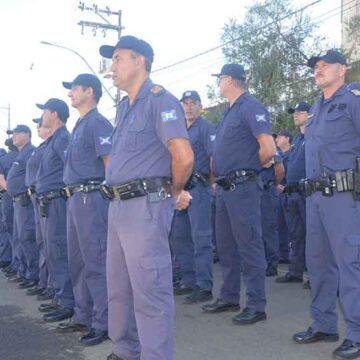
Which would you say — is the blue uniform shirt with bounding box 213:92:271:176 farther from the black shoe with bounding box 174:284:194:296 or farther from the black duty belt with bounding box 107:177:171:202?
the black shoe with bounding box 174:284:194:296

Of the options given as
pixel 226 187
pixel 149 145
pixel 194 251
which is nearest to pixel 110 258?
pixel 149 145

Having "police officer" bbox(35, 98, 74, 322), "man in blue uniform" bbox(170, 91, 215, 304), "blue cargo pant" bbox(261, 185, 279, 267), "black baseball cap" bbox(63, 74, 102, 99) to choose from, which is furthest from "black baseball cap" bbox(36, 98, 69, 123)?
"blue cargo pant" bbox(261, 185, 279, 267)

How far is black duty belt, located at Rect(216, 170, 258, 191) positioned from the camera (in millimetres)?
5062

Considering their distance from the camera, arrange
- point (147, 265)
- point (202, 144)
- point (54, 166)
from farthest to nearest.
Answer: point (202, 144) < point (54, 166) < point (147, 265)

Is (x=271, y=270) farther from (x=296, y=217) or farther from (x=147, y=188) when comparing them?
(x=147, y=188)

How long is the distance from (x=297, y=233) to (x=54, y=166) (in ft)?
10.2

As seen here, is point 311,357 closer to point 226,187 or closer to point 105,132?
point 226,187

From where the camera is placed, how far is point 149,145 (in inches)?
139

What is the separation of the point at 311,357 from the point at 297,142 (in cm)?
360

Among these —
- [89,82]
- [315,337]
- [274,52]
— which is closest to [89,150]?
[89,82]

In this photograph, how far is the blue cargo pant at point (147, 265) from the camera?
132 inches

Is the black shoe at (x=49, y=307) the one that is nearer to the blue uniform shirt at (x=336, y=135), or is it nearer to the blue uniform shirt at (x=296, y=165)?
the blue uniform shirt at (x=336, y=135)

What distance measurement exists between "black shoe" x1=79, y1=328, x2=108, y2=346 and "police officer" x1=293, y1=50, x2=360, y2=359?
1.53 metres

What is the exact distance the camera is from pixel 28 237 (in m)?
7.23
